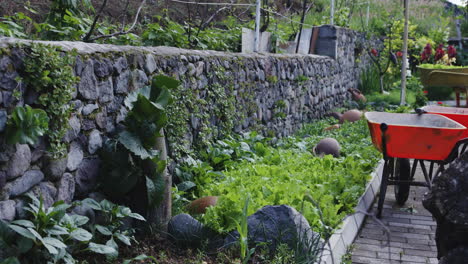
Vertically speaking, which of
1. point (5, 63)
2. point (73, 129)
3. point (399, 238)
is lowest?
point (399, 238)

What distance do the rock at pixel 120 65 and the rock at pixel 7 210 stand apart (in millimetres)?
1427

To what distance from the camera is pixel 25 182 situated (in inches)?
124

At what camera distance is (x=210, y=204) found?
168 inches

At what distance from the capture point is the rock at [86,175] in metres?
3.68

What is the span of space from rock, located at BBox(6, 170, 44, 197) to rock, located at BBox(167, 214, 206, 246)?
998 millimetres

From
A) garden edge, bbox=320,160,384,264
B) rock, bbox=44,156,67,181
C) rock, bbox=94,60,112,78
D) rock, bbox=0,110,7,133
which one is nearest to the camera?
rock, bbox=0,110,7,133

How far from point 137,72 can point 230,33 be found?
350 cm

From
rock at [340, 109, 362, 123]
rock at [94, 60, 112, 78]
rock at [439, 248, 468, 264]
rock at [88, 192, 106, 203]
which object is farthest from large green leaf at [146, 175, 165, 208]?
rock at [340, 109, 362, 123]

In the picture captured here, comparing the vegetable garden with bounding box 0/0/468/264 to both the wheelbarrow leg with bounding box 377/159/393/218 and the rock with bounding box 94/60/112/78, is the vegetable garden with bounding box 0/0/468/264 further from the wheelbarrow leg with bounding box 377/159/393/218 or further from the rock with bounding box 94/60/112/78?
the wheelbarrow leg with bounding box 377/159/393/218

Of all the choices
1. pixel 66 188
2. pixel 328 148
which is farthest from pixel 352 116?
pixel 66 188

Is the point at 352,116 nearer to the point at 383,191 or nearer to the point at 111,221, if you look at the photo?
the point at 383,191

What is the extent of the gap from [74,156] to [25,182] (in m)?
Result: 0.51

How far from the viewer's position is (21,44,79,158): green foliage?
3180 millimetres

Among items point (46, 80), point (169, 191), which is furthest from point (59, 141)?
point (169, 191)
